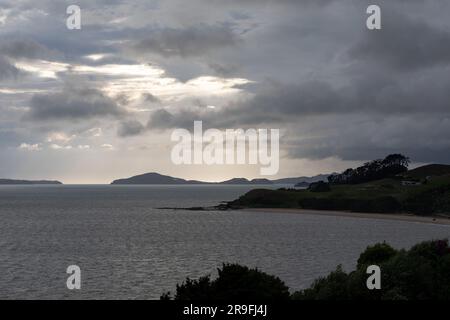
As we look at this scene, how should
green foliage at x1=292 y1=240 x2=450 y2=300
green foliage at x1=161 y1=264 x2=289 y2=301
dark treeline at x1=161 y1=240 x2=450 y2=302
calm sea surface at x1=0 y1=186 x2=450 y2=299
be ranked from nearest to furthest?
green foliage at x1=161 y1=264 x2=289 y2=301, dark treeline at x1=161 y1=240 x2=450 y2=302, green foliage at x1=292 y1=240 x2=450 y2=300, calm sea surface at x1=0 y1=186 x2=450 y2=299

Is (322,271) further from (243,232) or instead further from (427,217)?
(427,217)

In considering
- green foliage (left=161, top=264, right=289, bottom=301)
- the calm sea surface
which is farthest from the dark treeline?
the calm sea surface

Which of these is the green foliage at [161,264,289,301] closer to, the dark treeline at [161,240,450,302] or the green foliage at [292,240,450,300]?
the dark treeline at [161,240,450,302]

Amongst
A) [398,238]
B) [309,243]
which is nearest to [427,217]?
[398,238]

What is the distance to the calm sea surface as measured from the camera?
6381 centimetres

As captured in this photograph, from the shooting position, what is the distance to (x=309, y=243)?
108188mm

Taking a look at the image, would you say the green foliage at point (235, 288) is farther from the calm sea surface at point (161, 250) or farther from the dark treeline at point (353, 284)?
the calm sea surface at point (161, 250)

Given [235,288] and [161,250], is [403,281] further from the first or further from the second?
[161,250]

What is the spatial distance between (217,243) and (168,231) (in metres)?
28.5

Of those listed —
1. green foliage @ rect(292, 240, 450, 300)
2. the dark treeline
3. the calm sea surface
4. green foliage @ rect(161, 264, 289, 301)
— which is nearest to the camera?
green foliage @ rect(161, 264, 289, 301)

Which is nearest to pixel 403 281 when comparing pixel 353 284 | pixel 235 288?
pixel 353 284

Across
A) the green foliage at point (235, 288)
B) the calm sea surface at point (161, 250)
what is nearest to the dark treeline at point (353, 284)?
the green foliage at point (235, 288)

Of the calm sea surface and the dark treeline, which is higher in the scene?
the dark treeline
